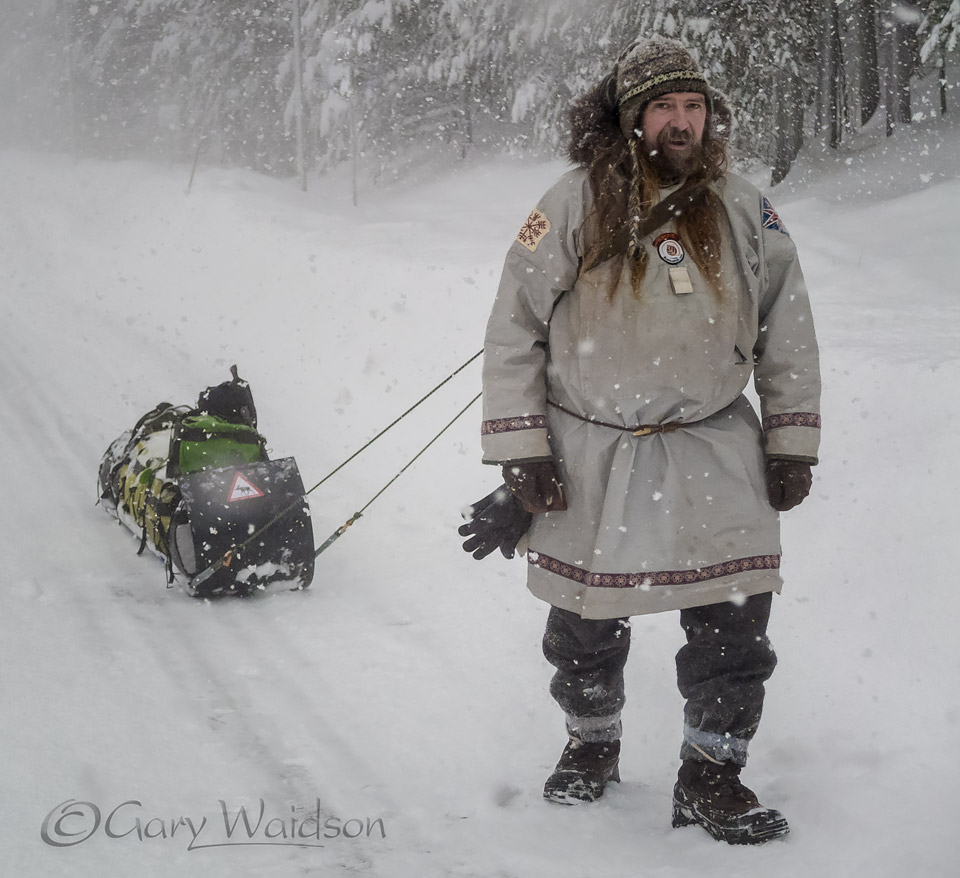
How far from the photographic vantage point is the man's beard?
2.28 metres

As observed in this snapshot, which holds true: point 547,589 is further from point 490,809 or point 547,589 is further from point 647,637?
point 647,637

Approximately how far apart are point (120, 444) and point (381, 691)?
2.46m

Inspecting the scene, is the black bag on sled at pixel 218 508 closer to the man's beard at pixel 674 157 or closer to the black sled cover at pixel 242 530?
the black sled cover at pixel 242 530

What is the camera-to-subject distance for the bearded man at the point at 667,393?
226 centimetres

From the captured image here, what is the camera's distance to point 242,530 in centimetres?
384

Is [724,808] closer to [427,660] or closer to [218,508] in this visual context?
[427,660]

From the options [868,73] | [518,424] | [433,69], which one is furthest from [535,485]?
[433,69]

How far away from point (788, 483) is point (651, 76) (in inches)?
42.2

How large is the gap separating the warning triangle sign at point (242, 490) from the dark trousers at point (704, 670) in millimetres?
1814

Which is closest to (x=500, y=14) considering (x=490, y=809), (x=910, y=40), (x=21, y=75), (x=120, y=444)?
(x=910, y=40)

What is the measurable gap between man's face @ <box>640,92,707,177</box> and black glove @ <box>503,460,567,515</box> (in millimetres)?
817

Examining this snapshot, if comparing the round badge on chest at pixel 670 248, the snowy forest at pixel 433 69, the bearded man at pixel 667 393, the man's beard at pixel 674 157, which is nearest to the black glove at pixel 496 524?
the bearded man at pixel 667 393

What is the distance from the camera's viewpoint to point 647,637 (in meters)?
3.56

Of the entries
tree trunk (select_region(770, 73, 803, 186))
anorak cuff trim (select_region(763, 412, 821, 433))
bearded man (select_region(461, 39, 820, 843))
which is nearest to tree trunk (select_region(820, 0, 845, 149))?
tree trunk (select_region(770, 73, 803, 186))
